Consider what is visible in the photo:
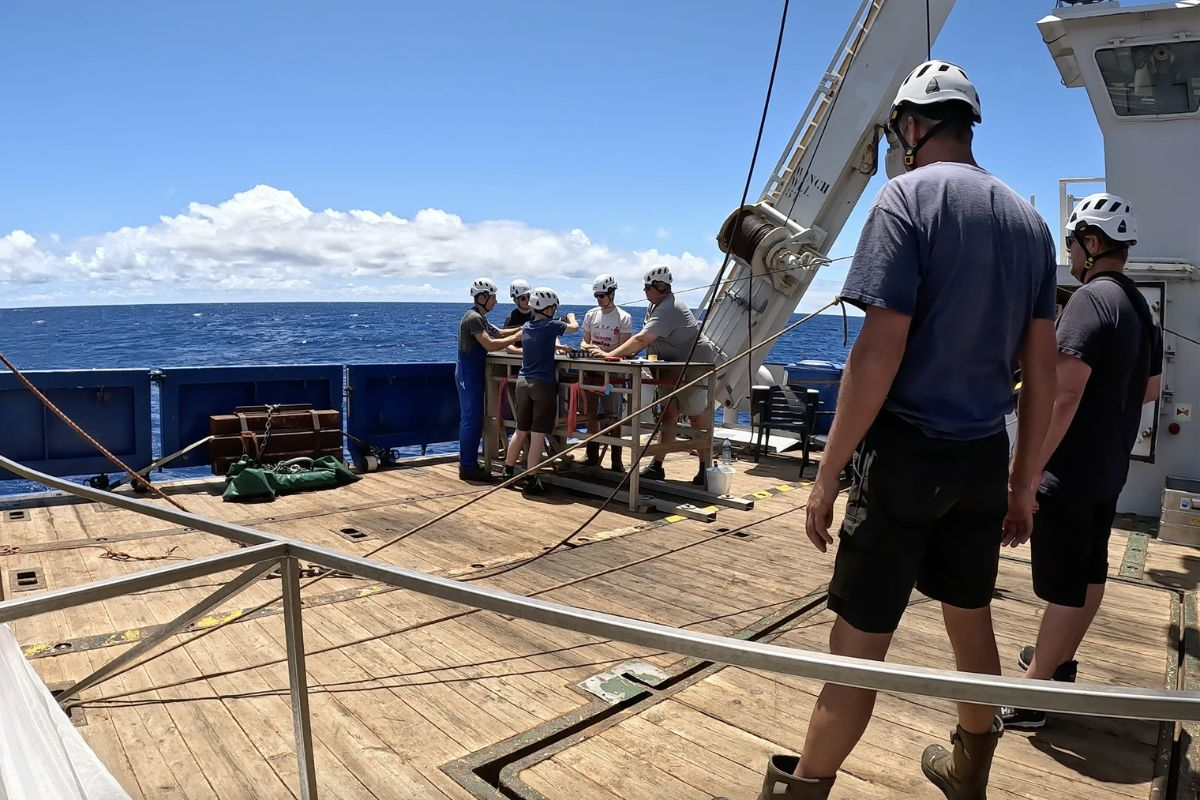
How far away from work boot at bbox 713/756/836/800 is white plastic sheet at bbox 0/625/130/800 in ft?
5.44

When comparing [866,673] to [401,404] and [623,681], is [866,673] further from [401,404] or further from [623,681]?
[401,404]

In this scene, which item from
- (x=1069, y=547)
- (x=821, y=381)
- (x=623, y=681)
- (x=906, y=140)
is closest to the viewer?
(x=906, y=140)

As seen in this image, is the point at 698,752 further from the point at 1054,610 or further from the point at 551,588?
the point at 551,588

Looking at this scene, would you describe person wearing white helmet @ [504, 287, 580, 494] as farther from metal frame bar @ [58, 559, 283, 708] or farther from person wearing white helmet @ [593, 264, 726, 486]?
metal frame bar @ [58, 559, 283, 708]

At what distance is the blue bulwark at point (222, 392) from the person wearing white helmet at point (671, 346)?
3.25 m

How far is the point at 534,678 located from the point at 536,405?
14.0ft

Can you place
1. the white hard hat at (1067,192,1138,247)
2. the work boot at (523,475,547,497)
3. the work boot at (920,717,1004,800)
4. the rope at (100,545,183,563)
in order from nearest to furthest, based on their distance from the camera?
the work boot at (920,717,1004,800), the white hard hat at (1067,192,1138,247), the rope at (100,545,183,563), the work boot at (523,475,547,497)

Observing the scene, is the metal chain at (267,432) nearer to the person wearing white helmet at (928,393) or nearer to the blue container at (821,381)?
the blue container at (821,381)

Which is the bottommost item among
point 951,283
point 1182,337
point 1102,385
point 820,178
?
point 1102,385

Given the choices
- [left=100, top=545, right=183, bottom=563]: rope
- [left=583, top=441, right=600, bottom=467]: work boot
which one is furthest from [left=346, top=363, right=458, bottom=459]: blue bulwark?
[left=100, top=545, right=183, bottom=563]: rope

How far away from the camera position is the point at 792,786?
2.18m

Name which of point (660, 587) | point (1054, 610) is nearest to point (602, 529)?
point (660, 587)

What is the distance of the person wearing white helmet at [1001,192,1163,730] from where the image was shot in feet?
10.2

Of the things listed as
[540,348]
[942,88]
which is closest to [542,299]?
[540,348]
